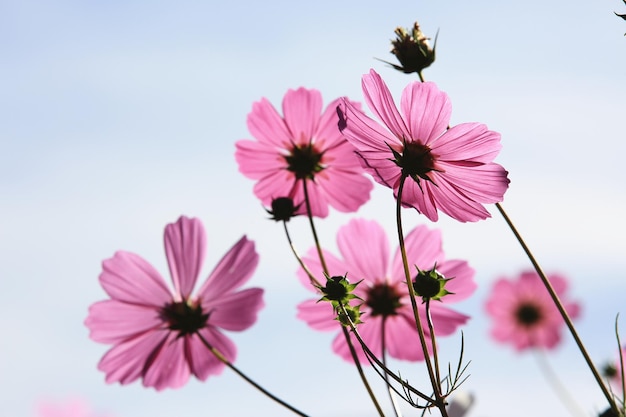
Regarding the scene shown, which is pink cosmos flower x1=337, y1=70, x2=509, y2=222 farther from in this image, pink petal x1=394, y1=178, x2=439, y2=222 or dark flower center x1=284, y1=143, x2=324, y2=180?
dark flower center x1=284, y1=143, x2=324, y2=180

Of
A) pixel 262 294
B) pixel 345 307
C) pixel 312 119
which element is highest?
pixel 312 119

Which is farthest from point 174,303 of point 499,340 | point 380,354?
point 499,340

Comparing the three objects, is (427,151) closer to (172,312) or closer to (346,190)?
(346,190)

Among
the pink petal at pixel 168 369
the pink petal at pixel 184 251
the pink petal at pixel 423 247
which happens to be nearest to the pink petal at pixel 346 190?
the pink petal at pixel 423 247

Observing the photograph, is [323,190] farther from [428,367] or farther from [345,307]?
[428,367]

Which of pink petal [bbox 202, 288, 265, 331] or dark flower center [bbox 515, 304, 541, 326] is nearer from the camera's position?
pink petal [bbox 202, 288, 265, 331]

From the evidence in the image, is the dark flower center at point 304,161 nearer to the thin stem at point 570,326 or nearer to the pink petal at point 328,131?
the pink petal at point 328,131

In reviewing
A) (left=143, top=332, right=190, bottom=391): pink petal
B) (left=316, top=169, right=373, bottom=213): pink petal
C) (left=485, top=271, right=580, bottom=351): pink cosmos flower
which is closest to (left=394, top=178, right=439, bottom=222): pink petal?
(left=316, top=169, right=373, bottom=213): pink petal
